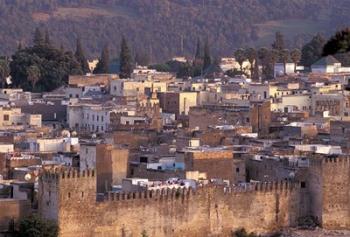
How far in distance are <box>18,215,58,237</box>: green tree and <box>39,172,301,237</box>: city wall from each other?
356 mm

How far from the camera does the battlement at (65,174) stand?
3884 centimetres

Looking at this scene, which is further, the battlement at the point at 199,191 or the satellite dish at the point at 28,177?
the satellite dish at the point at 28,177

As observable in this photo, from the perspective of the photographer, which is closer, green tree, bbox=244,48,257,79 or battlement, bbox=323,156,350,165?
battlement, bbox=323,156,350,165

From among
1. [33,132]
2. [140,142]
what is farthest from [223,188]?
[33,132]

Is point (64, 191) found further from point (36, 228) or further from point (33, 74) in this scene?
point (33, 74)

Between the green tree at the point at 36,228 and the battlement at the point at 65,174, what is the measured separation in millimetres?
885

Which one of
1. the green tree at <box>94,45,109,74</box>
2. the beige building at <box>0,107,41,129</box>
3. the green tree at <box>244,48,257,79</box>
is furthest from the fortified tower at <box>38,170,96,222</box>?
the green tree at <box>94,45,109,74</box>

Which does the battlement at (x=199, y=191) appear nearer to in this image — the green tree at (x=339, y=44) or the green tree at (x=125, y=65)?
the green tree at (x=339, y=44)

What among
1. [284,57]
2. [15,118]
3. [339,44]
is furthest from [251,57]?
[339,44]

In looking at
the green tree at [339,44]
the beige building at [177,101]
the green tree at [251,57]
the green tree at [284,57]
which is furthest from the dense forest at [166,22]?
the green tree at [339,44]

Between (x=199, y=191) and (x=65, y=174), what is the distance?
393 centimetres

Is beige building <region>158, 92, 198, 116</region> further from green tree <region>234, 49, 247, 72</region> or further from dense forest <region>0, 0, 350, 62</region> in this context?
dense forest <region>0, 0, 350, 62</region>

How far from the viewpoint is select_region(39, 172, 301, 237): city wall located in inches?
1542

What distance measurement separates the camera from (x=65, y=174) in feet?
128
